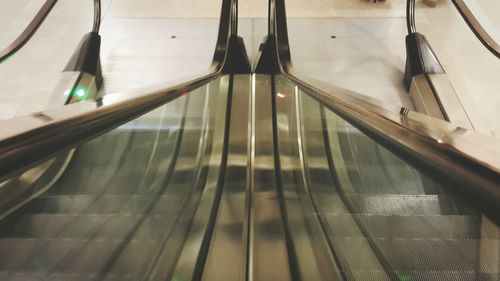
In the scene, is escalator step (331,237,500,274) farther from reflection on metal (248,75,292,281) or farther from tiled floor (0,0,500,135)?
tiled floor (0,0,500,135)

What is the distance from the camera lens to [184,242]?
1.66 m

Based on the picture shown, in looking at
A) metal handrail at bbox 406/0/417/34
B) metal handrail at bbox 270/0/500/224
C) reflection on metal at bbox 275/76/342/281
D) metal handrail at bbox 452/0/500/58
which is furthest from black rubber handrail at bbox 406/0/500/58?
metal handrail at bbox 270/0/500/224

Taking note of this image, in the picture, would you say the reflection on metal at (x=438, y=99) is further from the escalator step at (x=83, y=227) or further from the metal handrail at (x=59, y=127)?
the metal handrail at (x=59, y=127)

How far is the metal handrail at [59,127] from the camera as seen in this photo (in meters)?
0.68

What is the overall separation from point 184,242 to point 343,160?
1118 mm

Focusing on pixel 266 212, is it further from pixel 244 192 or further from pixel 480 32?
pixel 480 32

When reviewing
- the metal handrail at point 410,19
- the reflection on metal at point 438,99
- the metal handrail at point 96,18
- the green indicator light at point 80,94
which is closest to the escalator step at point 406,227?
the reflection on metal at point 438,99

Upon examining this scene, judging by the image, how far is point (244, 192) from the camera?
2.16 m

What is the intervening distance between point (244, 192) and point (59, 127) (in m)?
1.42

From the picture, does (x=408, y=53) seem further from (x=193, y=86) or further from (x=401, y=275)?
(x=401, y=275)

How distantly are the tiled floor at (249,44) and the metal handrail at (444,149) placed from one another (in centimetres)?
276

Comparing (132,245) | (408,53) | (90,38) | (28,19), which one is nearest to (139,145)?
(132,245)

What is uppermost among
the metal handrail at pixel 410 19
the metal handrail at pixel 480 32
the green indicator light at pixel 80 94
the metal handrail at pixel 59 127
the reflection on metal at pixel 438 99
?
the metal handrail at pixel 410 19

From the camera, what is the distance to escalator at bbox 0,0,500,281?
0.79 m
